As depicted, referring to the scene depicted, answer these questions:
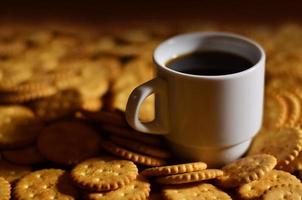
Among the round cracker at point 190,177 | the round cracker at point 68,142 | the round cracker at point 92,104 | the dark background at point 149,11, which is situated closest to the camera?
the round cracker at point 190,177

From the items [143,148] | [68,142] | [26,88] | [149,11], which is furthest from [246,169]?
[149,11]

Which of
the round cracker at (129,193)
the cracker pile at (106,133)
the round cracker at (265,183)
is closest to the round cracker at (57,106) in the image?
the cracker pile at (106,133)

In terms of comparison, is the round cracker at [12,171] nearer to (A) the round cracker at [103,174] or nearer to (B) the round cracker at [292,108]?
(A) the round cracker at [103,174]

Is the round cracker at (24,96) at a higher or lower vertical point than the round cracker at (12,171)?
higher

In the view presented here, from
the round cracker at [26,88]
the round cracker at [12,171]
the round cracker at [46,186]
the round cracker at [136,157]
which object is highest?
the round cracker at [26,88]

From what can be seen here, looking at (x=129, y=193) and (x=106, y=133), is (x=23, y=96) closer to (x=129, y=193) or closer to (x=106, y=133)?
(x=106, y=133)

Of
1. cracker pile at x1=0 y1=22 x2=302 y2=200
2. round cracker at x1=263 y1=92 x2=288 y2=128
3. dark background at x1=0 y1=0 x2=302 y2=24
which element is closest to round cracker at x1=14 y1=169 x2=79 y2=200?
cracker pile at x1=0 y1=22 x2=302 y2=200

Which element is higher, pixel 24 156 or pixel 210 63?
pixel 210 63
